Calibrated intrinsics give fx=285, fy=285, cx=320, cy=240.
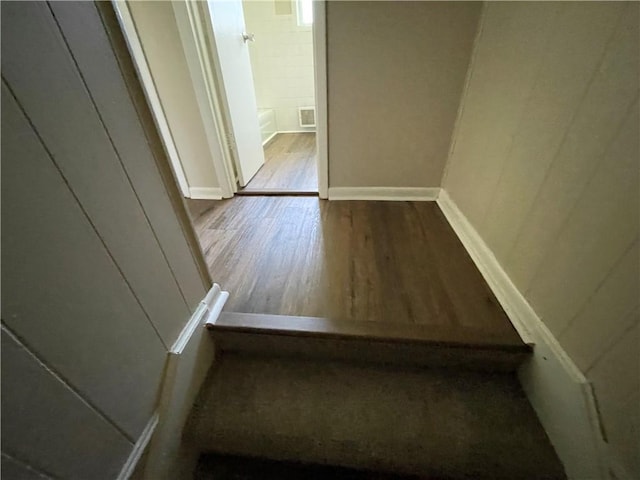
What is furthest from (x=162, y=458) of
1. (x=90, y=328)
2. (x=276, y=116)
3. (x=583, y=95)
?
Result: (x=276, y=116)

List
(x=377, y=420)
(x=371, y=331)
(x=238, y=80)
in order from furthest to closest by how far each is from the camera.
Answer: (x=238, y=80)
(x=371, y=331)
(x=377, y=420)

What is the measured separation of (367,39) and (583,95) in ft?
3.55

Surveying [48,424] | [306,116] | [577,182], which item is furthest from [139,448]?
[306,116]

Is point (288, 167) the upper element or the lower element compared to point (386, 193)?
lower

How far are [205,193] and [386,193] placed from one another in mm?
1303

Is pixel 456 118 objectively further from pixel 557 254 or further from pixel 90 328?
pixel 90 328

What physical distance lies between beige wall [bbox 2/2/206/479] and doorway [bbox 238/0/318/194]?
2.13 m

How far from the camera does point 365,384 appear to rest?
98 cm

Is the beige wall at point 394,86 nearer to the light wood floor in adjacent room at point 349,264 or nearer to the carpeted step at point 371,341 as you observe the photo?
the light wood floor in adjacent room at point 349,264

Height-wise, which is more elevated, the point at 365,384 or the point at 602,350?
the point at 602,350

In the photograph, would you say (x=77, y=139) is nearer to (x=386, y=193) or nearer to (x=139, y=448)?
(x=139, y=448)

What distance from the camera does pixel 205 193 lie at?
2098mm

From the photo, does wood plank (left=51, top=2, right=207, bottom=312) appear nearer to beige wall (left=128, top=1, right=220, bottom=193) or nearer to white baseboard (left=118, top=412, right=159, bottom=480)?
white baseboard (left=118, top=412, right=159, bottom=480)

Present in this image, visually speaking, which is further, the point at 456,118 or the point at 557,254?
the point at 456,118
